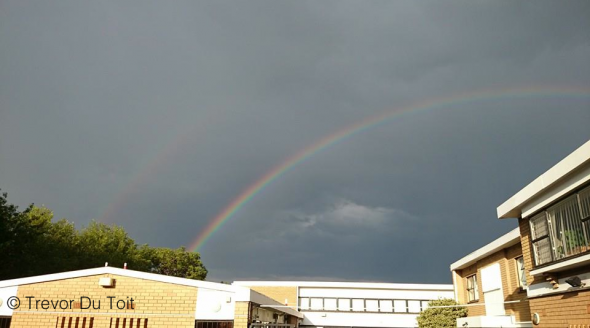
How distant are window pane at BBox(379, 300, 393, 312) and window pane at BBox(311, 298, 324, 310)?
5.81 meters

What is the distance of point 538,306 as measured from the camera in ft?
44.5

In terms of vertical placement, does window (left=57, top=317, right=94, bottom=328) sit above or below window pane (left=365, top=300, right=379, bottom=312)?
below

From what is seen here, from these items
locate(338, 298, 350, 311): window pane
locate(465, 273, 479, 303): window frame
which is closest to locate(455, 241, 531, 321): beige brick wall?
locate(465, 273, 479, 303): window frame

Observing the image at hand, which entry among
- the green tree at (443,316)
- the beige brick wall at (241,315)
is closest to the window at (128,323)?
the beige brick wall at (241,315)

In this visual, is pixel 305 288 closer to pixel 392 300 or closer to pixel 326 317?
pixel 326 317

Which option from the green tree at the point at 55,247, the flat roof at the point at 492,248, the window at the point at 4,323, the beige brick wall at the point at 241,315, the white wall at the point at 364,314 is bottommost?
the window at the point at 4,323

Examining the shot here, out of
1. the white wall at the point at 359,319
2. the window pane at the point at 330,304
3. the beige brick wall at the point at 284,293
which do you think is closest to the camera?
the white wall at the point at 359,319

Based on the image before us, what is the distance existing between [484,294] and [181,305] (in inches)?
623

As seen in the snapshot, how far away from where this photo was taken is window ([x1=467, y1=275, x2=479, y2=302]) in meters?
26.7

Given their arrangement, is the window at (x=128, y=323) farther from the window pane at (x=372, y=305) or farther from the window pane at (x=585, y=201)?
the window pane at (x=372, y=305)

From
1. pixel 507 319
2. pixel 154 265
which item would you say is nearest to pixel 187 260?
pixel 154 265

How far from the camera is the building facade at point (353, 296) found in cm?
4519

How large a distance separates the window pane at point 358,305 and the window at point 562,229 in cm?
3404

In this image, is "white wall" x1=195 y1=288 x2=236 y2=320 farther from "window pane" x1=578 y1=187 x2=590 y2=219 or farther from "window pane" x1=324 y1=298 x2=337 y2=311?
"window pane" x1=324 y1=298 x2=337 y2=311
